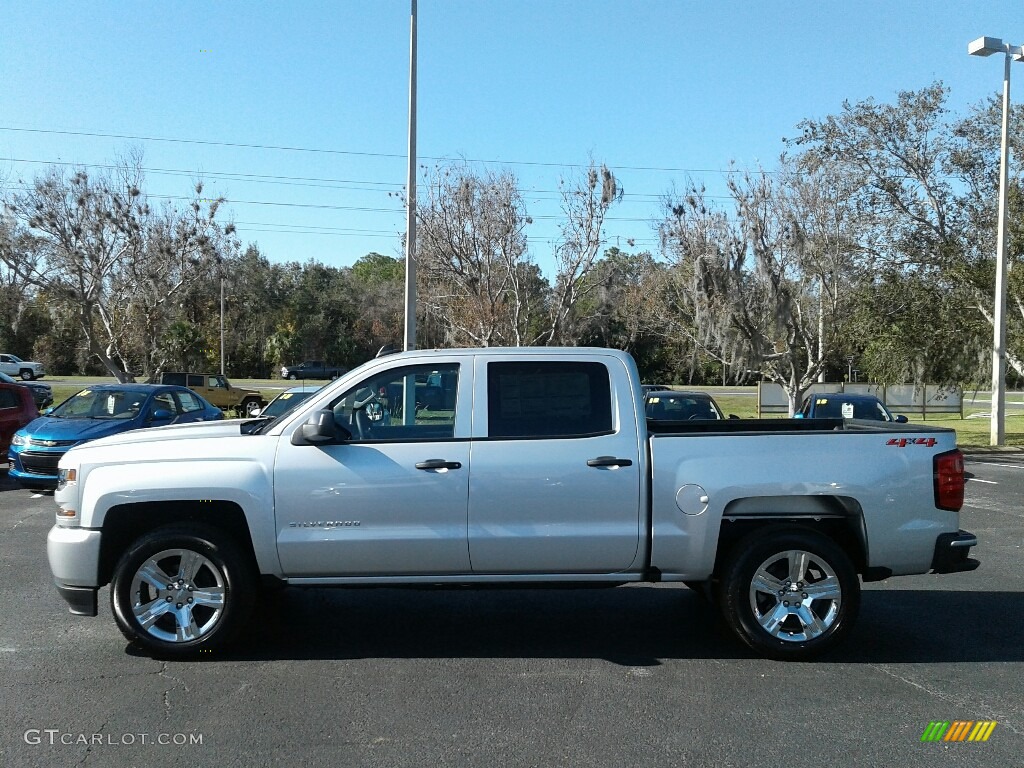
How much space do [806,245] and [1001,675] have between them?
18677 mm

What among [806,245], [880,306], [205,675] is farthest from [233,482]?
[880,306]

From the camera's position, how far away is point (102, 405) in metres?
14.4

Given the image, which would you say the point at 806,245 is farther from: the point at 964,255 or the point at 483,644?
the point at 483,644

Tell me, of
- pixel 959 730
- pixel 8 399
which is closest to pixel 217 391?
pixel 8 399

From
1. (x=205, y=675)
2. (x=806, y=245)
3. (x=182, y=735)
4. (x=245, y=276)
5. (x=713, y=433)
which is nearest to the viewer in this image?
(x=182, y=735)

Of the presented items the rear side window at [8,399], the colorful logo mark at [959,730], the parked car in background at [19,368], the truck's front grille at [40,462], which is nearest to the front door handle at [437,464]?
the colorful logo mark at [959,730]

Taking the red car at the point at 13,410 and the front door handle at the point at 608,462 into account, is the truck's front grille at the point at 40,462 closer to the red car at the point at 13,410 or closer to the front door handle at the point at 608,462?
the red car at the point at 13,410

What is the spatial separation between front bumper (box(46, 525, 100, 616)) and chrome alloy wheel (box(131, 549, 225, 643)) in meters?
0.28

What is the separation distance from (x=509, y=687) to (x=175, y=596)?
2.16 metres

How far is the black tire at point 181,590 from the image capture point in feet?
18.5

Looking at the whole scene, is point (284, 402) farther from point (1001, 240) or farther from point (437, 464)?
point (1001, 240)

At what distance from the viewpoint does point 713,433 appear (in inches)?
231

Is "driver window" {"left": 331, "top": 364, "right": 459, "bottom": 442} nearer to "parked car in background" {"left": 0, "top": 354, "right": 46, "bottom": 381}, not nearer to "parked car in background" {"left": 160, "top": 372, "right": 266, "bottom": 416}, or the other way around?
"parked car in background" {"left": 160, "top": 372, "right": 266, "bottom": 416}

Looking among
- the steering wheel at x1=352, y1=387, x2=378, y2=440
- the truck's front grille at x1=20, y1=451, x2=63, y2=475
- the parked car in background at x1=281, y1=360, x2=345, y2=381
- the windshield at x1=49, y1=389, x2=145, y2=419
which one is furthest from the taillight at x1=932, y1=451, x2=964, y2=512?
the parked car in background at x1=281, y1=360, x2=345, y2=381
